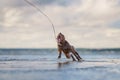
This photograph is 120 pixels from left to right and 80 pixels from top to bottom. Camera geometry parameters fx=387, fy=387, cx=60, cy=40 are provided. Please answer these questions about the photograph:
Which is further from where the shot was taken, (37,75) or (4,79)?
(37,75)

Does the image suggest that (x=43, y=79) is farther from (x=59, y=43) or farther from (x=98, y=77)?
(x=59, y=43)

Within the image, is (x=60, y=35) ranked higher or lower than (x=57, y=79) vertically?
higher

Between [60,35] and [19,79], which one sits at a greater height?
[60,35]

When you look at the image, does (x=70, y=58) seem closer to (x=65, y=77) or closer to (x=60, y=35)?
(x=60, y=35)

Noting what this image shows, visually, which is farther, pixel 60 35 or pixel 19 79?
pixel 60 35

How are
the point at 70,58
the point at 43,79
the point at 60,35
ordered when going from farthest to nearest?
the point at 70,58 < the point at 60,35 < the point at 43,79

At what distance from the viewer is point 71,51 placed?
30.2 meters

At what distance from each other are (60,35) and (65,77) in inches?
498

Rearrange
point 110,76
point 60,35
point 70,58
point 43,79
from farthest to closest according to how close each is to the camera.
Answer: point 70,58, point 60,35, point 110,76, point 43,79

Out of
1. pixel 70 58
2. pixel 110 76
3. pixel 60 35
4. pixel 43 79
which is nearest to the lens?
pixel 43 79

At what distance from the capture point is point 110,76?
1744cm

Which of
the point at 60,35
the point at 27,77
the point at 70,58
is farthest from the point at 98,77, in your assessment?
the point at 70,58

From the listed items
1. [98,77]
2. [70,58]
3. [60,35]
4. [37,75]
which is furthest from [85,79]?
[70,58]

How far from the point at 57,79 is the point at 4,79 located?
2.20 m
